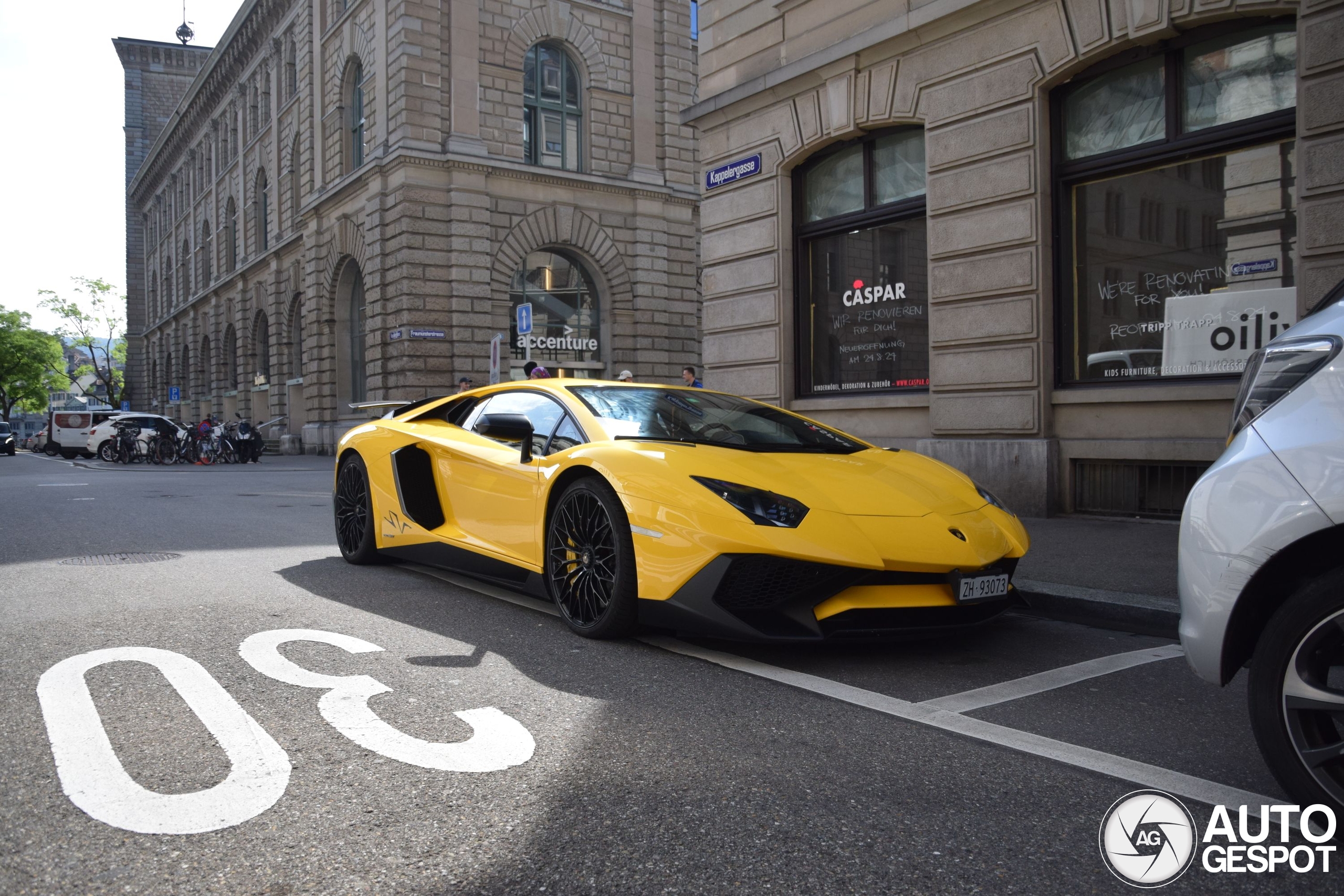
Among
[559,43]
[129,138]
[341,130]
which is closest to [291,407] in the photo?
[341,130]

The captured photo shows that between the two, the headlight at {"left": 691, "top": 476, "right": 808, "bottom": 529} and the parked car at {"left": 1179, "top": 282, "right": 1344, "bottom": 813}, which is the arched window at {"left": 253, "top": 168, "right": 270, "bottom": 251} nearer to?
the headlight at {"left": 691, "top": 476, "right": 808, "bottom": 529}

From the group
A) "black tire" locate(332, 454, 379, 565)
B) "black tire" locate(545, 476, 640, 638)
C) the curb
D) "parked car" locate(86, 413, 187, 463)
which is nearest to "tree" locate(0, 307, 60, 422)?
"parked car" locate(86, 413, 187, 463)

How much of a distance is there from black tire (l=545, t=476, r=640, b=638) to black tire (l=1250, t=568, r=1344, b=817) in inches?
98.9

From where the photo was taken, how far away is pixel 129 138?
73.1m

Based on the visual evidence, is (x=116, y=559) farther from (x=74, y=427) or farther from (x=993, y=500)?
(x=74, y=427)

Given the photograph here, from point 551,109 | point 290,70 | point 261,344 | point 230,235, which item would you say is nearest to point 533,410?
point 551,109

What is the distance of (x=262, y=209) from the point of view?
4116cm

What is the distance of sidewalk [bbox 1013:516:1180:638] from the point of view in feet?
17.5

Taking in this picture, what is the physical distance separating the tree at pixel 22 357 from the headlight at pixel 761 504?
89.2m

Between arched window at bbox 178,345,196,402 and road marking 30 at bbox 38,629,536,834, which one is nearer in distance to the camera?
road marking 30 at bbox 38,629,536,834

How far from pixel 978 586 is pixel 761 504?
0.97m

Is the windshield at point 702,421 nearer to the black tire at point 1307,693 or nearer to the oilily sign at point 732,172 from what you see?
the black tire at point 1307,693

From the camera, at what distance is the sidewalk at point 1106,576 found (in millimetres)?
5344
